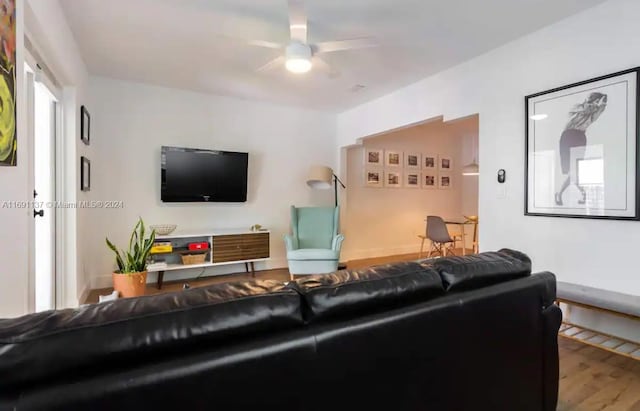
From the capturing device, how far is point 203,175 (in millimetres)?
4406

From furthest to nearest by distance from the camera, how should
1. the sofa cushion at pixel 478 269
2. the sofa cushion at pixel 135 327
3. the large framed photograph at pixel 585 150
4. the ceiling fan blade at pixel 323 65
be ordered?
the ceiling fan blade at pixel 323 65
the large framed photograph at pixel 585 150
the sofa cushion at pixel 478 269
the sofa cushion at pixel 135 327

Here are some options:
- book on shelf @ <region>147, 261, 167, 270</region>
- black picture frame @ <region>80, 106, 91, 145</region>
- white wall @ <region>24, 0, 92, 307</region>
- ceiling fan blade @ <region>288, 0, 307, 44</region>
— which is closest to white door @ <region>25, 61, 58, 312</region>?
white wall @ <region>24, 0, 92, 307</region>

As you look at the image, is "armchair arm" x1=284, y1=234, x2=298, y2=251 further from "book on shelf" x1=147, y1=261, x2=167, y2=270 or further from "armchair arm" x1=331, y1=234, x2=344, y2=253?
"book on shelf" x1=147, y1=261, x2=167, y2=270

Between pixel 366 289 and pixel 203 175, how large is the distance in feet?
12.4

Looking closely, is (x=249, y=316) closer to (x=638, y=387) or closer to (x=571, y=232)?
(x=638, y=387)

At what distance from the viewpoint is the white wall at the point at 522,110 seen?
7.72 feet

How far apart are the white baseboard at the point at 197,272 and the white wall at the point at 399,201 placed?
122cm

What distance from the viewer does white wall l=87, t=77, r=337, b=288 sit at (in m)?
3.99

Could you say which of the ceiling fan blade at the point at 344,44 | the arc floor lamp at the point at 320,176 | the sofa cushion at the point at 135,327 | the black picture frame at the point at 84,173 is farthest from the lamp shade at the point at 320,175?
the sofa cushion at the point at 135,327

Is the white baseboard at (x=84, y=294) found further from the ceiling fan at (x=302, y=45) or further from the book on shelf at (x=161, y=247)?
the ceiling fan at (x=302, y=45)

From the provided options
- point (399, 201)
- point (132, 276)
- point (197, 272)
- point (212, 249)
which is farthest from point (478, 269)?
point (399, 201)

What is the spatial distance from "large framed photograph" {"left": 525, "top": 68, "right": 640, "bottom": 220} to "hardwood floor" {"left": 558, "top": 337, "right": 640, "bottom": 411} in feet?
3.18

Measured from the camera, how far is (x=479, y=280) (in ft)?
4.36

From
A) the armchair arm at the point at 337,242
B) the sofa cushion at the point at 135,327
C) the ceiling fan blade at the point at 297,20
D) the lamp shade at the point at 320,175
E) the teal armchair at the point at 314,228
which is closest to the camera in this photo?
the sofa cushion at the point at 135,327
